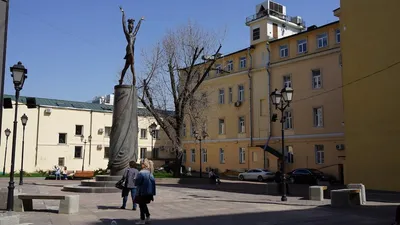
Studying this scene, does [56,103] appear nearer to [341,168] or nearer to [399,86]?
[341,168]

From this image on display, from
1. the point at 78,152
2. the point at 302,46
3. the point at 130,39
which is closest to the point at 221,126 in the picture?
the point at 302,46

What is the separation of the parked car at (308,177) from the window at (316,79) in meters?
7.69

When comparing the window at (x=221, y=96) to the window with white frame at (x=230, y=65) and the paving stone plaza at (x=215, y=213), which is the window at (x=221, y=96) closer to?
the window with white frame at (x=230, y=65)

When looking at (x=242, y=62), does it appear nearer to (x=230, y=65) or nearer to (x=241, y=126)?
(x=230, y=65)

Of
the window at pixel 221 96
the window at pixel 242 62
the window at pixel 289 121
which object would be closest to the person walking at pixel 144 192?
the window at pixel 289 121

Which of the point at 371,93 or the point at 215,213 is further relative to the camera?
the point at 371,93

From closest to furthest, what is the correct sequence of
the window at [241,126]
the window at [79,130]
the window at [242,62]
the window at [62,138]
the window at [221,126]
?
the window at [241,126] < the window at [242,62] < the window at [221,126] < the window at [62,138] < the window at [79,130]

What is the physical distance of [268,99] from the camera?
39875mm

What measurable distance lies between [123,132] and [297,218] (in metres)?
9.48

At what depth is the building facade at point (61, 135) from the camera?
141ft

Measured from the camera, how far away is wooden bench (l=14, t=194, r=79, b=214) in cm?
1132

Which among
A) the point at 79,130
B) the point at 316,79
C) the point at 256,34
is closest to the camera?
the point at 316,79

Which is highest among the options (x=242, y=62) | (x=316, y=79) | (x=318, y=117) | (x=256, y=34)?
(x=256, y=34)

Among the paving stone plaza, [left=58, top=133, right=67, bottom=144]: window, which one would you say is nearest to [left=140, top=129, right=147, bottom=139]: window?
[left=58, top=133, right=67, bottom=144]: window
